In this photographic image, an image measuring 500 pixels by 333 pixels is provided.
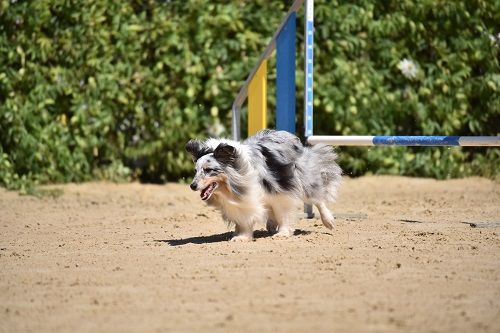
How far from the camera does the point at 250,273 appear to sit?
4527 mm

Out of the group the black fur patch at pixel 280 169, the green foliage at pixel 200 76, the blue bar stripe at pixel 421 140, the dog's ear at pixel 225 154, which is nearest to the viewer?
the dog's ear at pixel 225 154

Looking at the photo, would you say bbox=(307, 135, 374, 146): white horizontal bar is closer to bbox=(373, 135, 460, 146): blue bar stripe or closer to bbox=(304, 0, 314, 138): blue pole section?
bbox=(373, 135, 460, 146): blue bar stripe

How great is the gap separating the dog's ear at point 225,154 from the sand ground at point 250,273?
0.55 metres

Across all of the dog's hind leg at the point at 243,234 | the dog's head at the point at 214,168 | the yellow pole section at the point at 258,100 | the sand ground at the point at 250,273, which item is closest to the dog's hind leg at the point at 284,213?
the sand ground at the point at 250,273

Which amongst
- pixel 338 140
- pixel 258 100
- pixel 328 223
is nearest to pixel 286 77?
pixel 258 100

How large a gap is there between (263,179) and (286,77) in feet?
4.41

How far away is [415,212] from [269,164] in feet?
6.94

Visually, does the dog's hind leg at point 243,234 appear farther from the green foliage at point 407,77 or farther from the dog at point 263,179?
the green foliage at point 407,77

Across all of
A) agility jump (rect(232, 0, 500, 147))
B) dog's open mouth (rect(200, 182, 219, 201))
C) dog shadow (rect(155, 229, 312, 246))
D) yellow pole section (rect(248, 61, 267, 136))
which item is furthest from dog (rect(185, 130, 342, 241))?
yellow pole section (rect(248, 61, 267, 136))

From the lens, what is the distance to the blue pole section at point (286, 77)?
6887 mm

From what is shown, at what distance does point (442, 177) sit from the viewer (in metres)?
9.84

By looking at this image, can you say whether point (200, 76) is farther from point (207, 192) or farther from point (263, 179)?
point (207, 192)

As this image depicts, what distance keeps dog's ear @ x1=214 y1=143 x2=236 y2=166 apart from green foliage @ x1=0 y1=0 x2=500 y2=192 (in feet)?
12.9

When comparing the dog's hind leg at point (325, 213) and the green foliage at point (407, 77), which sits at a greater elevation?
the green foliage at point (407, 77)
